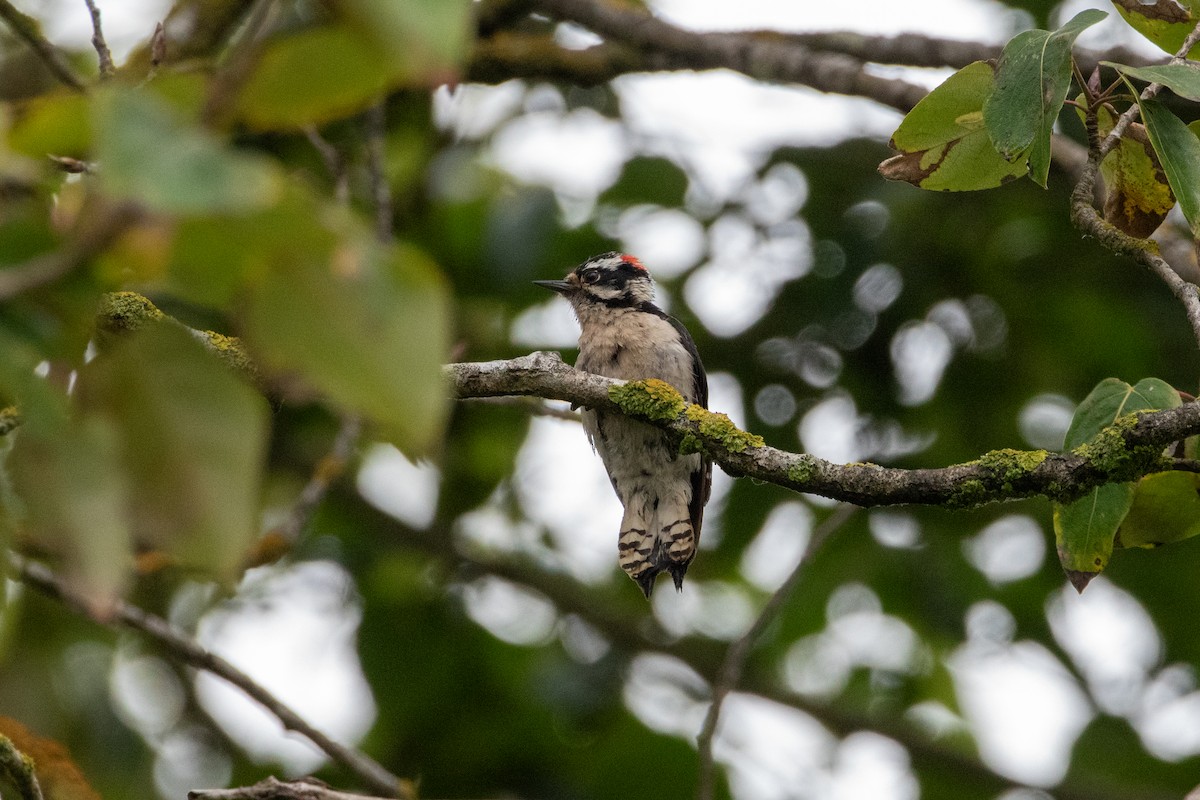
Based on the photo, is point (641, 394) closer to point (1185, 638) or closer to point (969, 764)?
point (969, 764)

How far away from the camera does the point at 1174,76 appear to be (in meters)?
2.52


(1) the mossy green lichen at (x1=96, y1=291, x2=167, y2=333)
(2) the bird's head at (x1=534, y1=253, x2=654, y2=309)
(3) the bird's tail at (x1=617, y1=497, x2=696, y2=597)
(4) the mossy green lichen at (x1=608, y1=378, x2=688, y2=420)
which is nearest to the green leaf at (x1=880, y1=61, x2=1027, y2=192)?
(4) the mossy green lichen at (x1=608, y1=378, x2=688, y2=420)

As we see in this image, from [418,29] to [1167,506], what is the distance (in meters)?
2.50

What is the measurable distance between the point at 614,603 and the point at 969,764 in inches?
87.2

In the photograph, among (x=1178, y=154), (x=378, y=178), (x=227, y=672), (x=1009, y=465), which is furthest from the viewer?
(x=378, y=178)

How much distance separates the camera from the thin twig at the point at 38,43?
162 inches

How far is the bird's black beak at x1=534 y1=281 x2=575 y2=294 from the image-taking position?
632cm

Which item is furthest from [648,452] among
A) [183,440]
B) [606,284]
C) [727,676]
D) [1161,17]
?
[183,440]

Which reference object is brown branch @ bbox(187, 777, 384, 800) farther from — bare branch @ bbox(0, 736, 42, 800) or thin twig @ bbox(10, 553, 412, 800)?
thin twig @ bbox(10, 553, 412, 800)

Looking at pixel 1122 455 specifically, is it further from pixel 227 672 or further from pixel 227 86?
pixel 227 672

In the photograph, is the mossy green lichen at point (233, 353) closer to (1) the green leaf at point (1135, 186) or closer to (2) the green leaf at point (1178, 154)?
(2) the green leaf at point (1178, 154)

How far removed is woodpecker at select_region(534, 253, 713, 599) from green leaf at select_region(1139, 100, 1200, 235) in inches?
127

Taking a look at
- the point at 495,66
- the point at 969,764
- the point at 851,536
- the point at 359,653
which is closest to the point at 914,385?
the point at 851,536

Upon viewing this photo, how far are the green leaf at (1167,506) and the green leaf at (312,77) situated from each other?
241 centimetres
